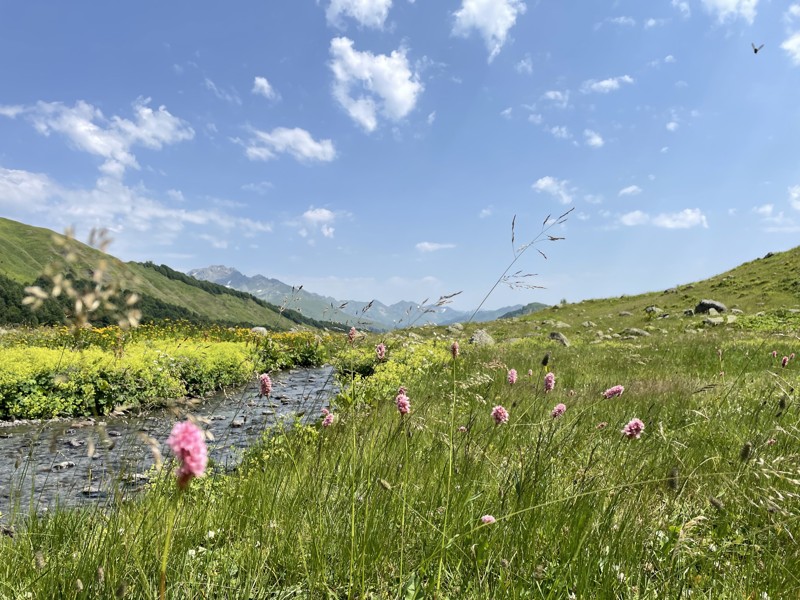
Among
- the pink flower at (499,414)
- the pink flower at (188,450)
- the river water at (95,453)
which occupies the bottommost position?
the river water at (95,453)

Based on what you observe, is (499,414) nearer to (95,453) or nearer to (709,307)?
(95,453)

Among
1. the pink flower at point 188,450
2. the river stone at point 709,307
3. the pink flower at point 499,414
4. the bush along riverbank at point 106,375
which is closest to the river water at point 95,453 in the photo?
the bush along riverbank at point 106,375

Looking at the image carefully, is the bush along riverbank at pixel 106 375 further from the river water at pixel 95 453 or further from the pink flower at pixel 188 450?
the pink flower at pixel 188 450

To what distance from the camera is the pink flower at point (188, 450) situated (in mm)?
982

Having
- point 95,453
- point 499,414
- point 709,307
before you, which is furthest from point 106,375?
point 709,307

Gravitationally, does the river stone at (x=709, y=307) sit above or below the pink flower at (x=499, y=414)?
above

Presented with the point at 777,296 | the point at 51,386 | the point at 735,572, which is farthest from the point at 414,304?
the point at 777,296

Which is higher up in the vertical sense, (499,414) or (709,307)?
(709,307)

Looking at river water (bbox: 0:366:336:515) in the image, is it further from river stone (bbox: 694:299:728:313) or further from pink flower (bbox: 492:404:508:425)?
river stone (bbox: 694:299:728:313)

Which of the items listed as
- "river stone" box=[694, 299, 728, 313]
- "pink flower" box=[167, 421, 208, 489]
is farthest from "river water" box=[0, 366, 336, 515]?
"river stone" box=[694, 299, 728, 313]

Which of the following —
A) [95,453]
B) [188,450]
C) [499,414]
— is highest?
[188,450]

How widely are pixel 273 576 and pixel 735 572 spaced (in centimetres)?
261

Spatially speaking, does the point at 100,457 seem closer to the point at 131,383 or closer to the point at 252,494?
the point at 131,383

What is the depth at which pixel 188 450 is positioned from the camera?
1010 mm
